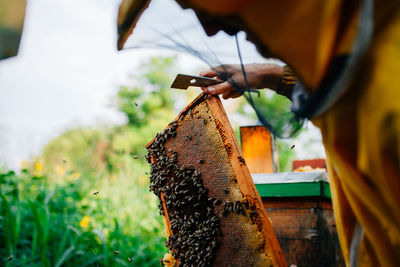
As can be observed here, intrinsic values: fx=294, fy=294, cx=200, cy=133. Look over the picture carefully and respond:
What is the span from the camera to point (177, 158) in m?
2.38

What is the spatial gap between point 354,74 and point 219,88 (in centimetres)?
116

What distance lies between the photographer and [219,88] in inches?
85.5

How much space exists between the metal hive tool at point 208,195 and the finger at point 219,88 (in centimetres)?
5

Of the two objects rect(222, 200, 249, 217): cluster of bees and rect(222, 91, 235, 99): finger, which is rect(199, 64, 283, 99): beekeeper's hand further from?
rect(222, 200, 249, 217): cluster of bees

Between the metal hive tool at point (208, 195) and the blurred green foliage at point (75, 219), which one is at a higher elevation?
the metal hive tool at point (208, 195)

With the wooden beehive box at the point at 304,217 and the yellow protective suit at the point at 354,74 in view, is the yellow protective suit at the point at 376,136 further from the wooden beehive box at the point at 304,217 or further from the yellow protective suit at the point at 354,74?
the wooden beehive box at the point at 304,217

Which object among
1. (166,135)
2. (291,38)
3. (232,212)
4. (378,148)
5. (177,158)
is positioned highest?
(291,38)

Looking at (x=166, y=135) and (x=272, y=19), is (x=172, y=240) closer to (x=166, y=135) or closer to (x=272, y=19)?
(x=166, y=135)

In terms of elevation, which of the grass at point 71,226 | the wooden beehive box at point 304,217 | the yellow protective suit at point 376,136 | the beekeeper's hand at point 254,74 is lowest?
the grass at point 71,226

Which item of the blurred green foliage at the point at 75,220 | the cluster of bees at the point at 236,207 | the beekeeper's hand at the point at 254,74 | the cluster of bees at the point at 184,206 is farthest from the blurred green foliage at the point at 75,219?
the cluster of bees at the point at 236,207

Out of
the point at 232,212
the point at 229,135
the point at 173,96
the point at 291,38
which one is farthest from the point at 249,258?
the point at 173,96

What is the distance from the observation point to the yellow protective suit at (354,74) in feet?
3.50

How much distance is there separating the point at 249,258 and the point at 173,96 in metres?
18.7

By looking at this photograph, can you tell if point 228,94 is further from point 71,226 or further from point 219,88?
point 71,226
